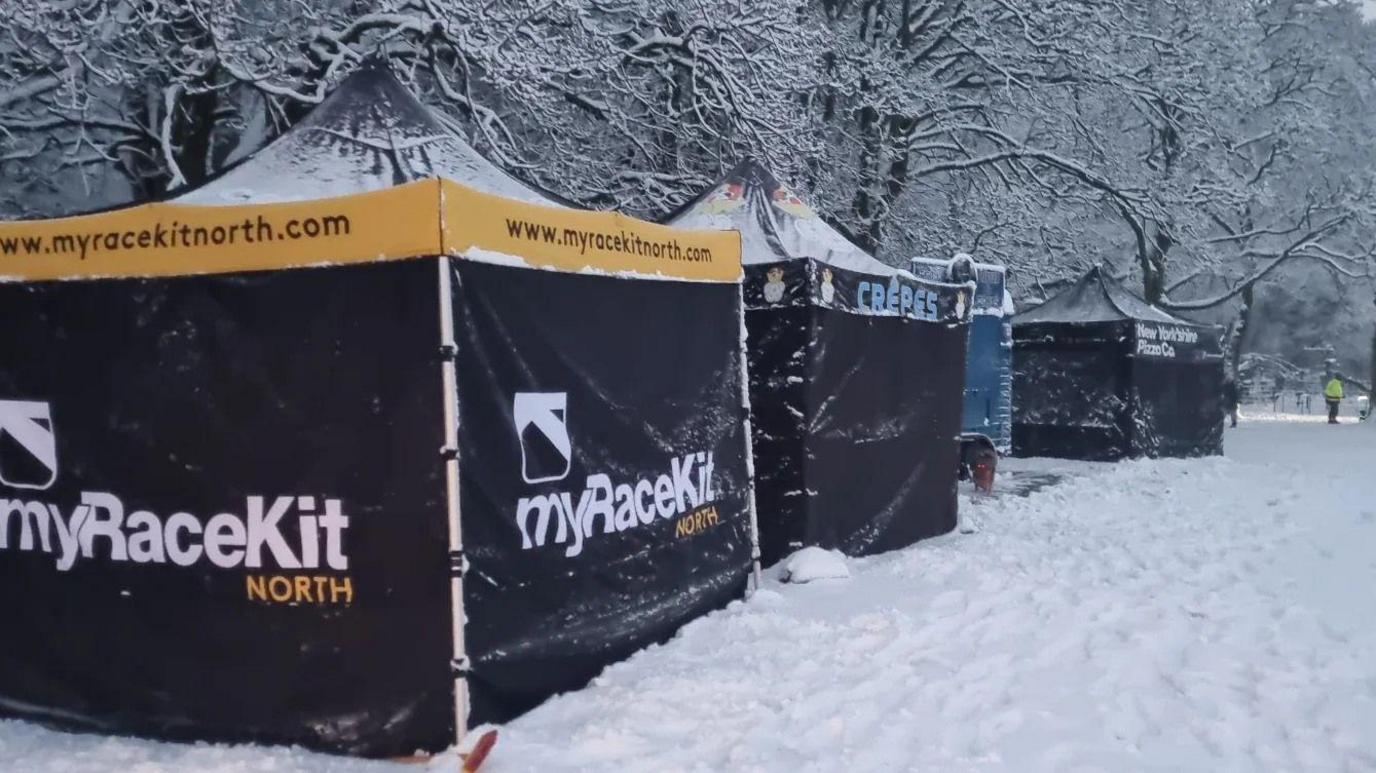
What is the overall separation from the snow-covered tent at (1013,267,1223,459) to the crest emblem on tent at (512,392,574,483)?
13719mm

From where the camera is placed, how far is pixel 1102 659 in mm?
5914

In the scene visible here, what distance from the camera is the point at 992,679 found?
5574 millimetres

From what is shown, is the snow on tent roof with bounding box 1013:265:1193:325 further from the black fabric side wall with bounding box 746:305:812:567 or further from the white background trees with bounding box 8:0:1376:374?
the black fabric side wall with bounding box 746:305:812:567

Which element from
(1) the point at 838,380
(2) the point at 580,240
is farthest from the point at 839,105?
(2) the point at 580,240

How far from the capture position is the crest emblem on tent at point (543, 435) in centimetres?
495

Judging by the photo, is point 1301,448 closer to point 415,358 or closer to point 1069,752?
point 1069,752

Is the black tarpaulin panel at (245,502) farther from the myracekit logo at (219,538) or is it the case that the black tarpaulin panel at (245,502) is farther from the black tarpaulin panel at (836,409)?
the black tarpaulin panel at (836,409)

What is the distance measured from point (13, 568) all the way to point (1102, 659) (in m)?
5.38

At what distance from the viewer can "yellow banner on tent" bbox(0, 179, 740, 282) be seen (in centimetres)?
441

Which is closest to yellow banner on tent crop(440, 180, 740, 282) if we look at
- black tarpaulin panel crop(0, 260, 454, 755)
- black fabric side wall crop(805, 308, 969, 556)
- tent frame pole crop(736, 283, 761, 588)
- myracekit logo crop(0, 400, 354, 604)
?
black tarpaulin panel crop(0, 260, 454, 755)

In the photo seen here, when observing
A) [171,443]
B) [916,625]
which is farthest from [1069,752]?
[171,443]

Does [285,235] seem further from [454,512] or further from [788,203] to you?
[788,203]

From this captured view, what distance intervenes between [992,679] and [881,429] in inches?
137

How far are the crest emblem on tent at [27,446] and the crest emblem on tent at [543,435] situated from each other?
2.06 metres
